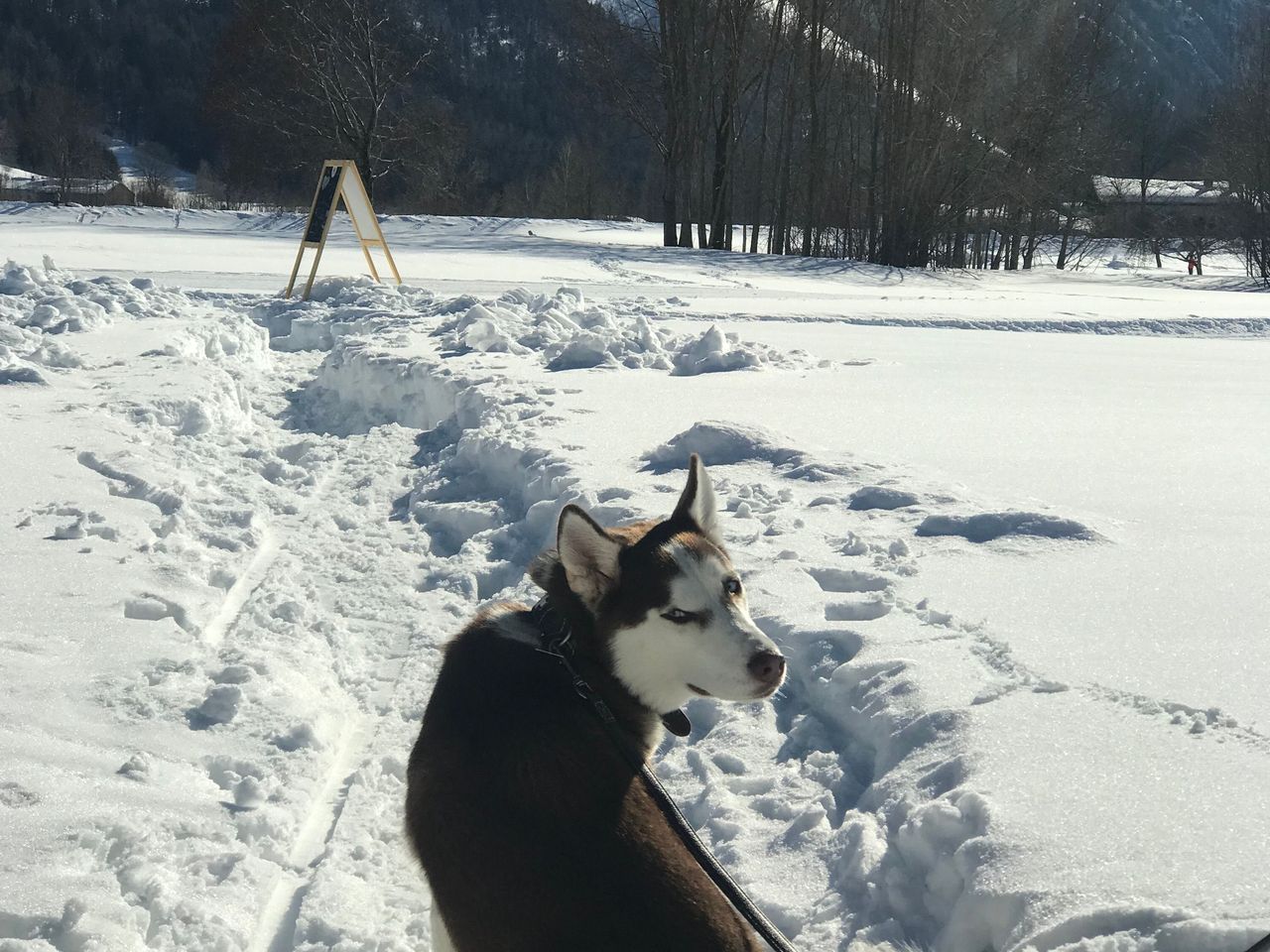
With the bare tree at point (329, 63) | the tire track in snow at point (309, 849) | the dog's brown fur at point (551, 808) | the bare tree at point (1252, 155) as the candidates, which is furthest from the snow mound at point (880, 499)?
the bare tree at point (1252, 155)

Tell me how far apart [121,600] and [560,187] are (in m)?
58.3

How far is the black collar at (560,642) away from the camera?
109 inches

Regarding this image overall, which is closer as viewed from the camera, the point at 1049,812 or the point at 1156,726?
the point at 1049,812

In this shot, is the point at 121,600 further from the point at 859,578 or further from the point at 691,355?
the point at 691,355

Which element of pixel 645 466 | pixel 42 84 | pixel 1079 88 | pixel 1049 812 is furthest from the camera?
pixel 42 84

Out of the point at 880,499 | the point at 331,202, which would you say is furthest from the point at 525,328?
the point at 880,499

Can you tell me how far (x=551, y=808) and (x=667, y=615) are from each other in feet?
2.21

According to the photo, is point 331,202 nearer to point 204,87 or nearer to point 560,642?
point 560,642

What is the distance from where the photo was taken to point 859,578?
200 inches

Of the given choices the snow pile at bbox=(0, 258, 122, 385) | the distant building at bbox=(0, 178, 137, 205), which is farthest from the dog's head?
the distant building at bbox=(0, 178, 137, 205)

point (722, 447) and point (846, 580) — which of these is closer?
point (846, 580)

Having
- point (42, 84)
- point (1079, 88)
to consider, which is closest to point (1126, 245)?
point (1079, 88)

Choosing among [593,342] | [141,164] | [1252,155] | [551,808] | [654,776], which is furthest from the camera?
[141,164]

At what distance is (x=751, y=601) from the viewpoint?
16.1 ft
